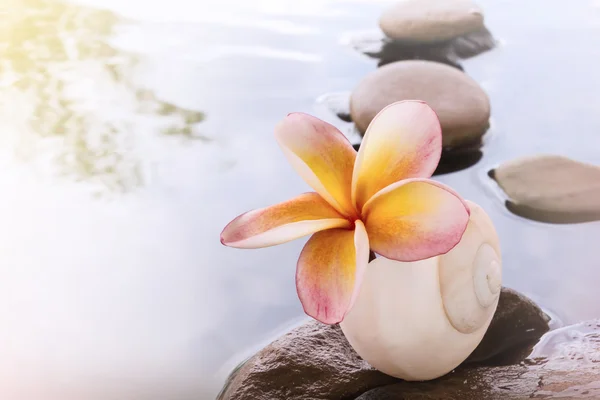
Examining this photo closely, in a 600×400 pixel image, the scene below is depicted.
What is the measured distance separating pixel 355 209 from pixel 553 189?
0.64 metres

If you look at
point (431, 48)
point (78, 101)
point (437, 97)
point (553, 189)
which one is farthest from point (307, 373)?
point (431, 48)

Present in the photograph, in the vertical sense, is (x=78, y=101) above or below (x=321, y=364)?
above

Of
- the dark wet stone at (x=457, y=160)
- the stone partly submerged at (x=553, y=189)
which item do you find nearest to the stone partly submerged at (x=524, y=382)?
the stone partly submerged at (x=553, y=189)

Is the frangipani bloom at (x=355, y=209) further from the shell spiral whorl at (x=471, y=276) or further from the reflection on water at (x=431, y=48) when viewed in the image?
the reflection on water at (x=431, y=48)

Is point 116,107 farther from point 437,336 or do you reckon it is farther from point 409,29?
point 437,336

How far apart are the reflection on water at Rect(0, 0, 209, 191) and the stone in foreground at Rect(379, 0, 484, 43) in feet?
2.11

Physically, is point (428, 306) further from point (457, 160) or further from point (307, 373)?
point (457, 160)

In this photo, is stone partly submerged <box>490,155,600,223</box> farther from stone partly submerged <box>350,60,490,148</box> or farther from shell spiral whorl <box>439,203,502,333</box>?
shell spiral whorl <box>439,203,502,333</box>

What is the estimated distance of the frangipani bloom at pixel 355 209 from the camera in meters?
0.49

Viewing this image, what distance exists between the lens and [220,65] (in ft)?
5.22

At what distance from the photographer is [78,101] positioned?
1444 millimetres

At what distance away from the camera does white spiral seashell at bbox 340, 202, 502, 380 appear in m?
0.56

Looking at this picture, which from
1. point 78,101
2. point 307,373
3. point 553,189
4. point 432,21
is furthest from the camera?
point 432,21

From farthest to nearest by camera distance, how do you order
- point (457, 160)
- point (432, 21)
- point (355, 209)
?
point (432, 21) < point (457, 160) < point (355, 209)
